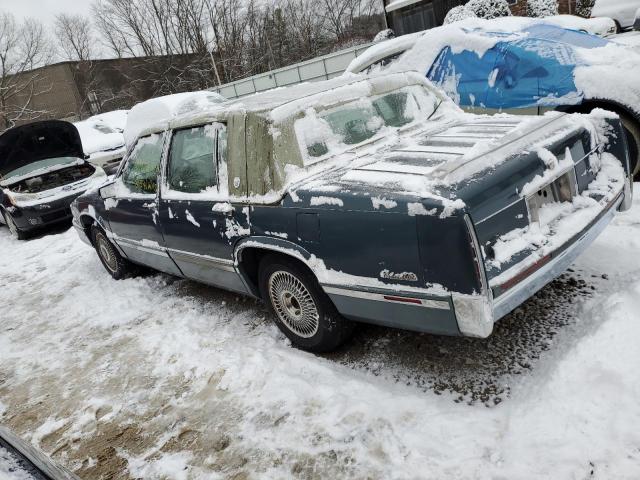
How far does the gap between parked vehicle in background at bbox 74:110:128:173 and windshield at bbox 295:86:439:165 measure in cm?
971

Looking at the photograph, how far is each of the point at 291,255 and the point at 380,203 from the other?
77 centimetres

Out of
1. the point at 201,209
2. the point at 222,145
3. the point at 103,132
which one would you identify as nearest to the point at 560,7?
the point at 103,132

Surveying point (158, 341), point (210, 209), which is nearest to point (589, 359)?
point (210, 209)

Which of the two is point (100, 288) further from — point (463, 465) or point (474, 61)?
point (474, 61)

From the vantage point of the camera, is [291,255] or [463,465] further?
[291,255]

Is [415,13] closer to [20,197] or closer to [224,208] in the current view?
[20,197]

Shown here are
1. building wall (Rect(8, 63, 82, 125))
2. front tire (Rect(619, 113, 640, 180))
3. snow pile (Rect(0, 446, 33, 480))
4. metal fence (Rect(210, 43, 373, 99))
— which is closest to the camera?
snow pile (Rect(0, 446, 33, 480))

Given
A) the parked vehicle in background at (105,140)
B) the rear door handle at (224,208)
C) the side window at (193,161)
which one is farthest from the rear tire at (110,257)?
the parked vehicle in background at (105,140)

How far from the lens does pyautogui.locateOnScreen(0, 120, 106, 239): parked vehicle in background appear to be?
8656mm

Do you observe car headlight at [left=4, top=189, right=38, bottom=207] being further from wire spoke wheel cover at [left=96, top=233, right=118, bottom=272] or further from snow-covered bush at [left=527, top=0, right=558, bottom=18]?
snow-covered bush at [left=527, top=0, right=558, bottom=18]

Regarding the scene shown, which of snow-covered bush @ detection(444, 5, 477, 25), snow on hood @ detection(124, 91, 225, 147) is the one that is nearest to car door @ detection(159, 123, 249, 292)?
snow on hood @ detection(124, 91, 225, 147)

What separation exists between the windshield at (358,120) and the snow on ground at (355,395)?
1363mm

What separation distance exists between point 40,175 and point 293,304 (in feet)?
25.5

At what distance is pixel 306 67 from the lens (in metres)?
20.3
